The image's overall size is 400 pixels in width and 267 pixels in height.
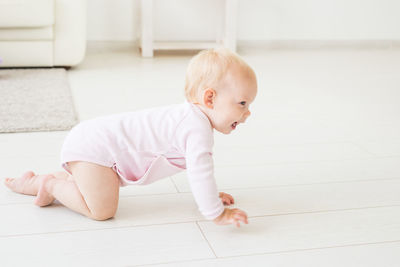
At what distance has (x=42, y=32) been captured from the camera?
8.46 feet

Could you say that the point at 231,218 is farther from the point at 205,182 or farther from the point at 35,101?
the point at 35,101

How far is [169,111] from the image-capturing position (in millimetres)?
1045

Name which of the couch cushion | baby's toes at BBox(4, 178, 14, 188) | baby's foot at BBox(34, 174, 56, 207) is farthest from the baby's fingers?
the couch cushion

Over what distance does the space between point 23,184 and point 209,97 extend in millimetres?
472

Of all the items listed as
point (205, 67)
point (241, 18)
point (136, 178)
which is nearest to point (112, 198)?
point (136, 178)

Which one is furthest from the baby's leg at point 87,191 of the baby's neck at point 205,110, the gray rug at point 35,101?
the gray rug at point 35,101

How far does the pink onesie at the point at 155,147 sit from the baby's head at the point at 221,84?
→ 0.09ft

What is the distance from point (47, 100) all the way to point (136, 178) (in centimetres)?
104

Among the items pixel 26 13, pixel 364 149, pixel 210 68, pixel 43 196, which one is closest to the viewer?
pixel 210 68

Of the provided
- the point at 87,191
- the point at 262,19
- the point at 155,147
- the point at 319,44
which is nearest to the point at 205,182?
the point at 155,147

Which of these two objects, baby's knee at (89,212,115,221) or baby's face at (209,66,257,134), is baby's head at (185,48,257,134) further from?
baby's knee at (89,212,115,221)

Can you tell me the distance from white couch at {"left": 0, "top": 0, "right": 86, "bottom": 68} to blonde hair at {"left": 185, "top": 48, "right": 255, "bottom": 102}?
1.73 m

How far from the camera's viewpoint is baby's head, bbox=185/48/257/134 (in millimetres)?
980

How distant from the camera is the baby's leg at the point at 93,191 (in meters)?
1.03
